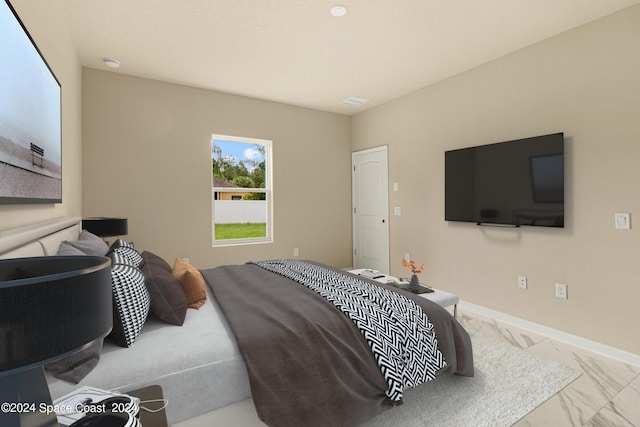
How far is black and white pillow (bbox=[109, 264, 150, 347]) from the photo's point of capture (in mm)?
1435

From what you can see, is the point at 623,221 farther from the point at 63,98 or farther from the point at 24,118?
the point at 63,98

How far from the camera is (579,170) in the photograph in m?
2.85

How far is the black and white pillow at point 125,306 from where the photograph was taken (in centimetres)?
143

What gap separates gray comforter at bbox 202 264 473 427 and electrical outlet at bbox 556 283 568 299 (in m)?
1.71

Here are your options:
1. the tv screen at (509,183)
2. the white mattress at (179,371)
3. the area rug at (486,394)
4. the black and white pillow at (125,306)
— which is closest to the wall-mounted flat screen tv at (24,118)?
the black and white pillow at (125,306)

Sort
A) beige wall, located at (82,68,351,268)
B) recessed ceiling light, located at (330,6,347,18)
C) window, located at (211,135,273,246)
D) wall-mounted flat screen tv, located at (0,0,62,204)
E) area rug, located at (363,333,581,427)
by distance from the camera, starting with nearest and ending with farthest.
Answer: wall-mounted flat screen tv, located at (0,0,62,204) → area rug, located at (363,333,581,427) → recessed ceiling light, located at (330,6,347,18) → beige wall, located at (82,68,351,268) → window, located at (211,135,273,246)

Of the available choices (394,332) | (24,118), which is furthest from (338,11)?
(394,332)

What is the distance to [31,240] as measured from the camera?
1.28 m

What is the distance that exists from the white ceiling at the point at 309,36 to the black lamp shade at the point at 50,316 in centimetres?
Result: 258

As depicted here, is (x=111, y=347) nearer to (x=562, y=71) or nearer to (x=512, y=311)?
(x=512, y=311)

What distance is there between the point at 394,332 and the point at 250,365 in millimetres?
809

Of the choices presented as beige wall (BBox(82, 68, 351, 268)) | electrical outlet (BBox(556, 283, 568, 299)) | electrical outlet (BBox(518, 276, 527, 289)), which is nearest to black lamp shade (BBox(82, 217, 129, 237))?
beige wall (BBox(82, 68, 351, 268))

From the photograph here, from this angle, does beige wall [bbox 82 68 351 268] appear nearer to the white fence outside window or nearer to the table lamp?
the white fence outside window

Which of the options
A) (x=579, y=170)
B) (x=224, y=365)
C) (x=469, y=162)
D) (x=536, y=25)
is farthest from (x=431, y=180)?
(x=224, y=365)
